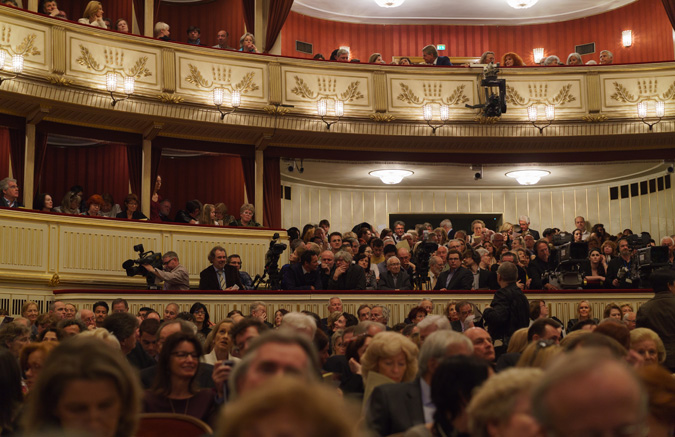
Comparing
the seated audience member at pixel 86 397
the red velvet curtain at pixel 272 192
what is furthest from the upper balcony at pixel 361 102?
the seated audience member at pixel 86 397

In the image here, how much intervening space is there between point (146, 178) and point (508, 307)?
7.44 metres

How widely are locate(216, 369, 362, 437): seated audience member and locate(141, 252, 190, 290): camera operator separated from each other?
844 cm

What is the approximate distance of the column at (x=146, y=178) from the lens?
12461mm

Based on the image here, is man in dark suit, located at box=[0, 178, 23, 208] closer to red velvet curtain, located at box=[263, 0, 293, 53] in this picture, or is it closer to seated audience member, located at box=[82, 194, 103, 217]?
seated audience member, located at box=[82, 194, 103, 217]

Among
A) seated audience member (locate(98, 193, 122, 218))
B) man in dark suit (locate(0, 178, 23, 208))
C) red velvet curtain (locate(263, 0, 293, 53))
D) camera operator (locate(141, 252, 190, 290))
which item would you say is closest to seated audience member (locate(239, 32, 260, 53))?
red velvet curtain (locate(263, 0, 293, 53))

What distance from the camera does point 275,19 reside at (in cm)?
1395

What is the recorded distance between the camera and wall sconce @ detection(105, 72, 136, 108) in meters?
11.7

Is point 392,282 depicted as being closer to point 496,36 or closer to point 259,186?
point 259,186

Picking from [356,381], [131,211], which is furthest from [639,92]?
[356,381]

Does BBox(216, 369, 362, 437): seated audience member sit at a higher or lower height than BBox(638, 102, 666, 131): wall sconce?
lower

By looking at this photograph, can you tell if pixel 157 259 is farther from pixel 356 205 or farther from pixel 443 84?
pixel 356 205

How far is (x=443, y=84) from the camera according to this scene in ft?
43.8

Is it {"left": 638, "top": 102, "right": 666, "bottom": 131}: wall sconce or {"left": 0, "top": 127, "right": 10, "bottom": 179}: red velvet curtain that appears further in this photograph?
{"left": 638, "top": 102, "right": 666, "bottom": 131}: wall sconce

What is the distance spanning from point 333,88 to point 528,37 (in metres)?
5.45
